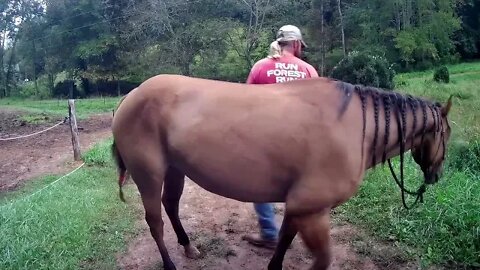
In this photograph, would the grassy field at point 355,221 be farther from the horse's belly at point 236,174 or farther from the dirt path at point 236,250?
the horse's belly at point 236,174

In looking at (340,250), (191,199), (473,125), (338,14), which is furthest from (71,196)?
(338,14)

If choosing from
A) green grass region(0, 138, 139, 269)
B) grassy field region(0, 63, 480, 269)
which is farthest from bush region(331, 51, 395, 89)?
green grass region(0, 138, 139, 269)

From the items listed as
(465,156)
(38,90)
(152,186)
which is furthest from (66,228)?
(38,90)

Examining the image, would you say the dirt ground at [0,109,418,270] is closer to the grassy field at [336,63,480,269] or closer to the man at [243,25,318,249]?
the grassy field at [336,63,480,269]

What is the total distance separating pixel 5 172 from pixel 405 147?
7.33 metres

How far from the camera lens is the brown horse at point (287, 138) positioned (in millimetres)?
2766

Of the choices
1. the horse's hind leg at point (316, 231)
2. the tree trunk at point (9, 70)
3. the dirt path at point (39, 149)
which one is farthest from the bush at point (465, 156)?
the tree trunk at point (9, 70)

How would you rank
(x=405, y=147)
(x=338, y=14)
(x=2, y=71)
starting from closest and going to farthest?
1. (x=405, y=147)
2. (x=338, y=14)
3. (x=2, y=71)

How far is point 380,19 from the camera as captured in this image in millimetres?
25281

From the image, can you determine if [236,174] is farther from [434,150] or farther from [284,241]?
[434,150]

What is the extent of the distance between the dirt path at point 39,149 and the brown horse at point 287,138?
4844 millimetres

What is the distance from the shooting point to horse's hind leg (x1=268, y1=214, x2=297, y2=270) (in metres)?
3.02

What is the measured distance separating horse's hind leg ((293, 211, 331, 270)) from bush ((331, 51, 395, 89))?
9.92 meters

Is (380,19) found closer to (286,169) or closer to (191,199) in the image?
(191,199)
